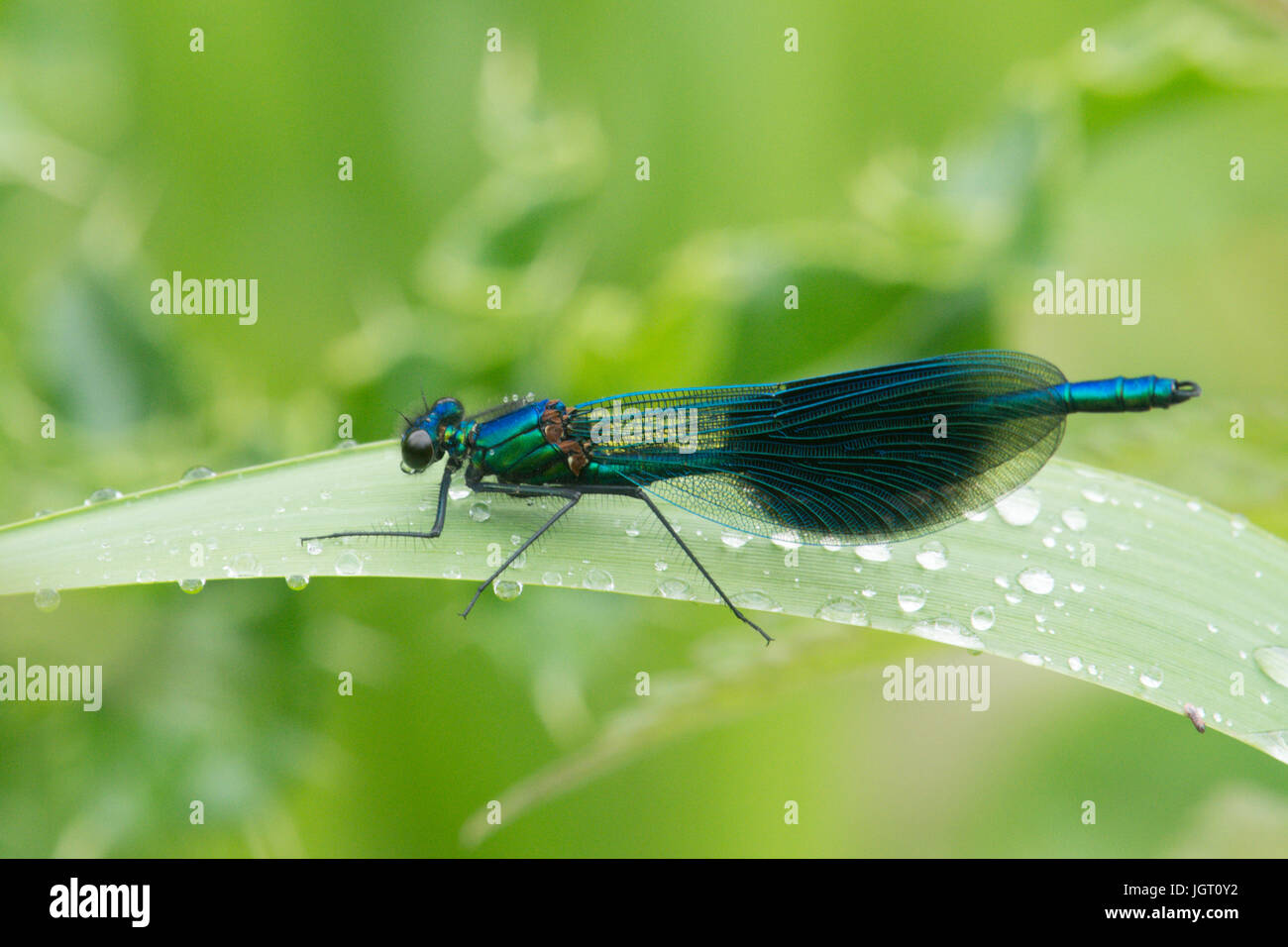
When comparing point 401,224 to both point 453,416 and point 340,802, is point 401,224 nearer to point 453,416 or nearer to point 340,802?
point 453,416

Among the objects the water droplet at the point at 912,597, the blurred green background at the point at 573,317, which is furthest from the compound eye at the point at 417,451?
the water droplet at the point at 912,597

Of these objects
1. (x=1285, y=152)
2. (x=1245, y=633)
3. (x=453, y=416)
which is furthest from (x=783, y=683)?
(x=1285, y=152)

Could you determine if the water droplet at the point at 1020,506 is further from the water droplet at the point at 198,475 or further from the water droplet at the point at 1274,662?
the water droplet at the point at 198,475

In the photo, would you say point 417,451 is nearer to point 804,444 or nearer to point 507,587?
point 507,587

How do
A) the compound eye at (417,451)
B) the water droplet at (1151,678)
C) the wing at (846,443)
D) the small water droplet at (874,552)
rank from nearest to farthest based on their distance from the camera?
the water droplet at (1151,678)
the small water droplet at (874,552)
the wing at (846,443)
the compound eye at (417,451)

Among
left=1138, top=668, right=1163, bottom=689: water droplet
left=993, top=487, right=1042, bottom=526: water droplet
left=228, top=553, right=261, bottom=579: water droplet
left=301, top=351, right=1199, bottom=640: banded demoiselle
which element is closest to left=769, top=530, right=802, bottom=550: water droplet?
left=301, top=351, right=1199, bottom=640: banded demoiselle

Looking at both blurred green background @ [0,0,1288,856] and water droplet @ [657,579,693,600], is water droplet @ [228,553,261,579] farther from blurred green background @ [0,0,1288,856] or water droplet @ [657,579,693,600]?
water droplet @ [657,579,693,600]
